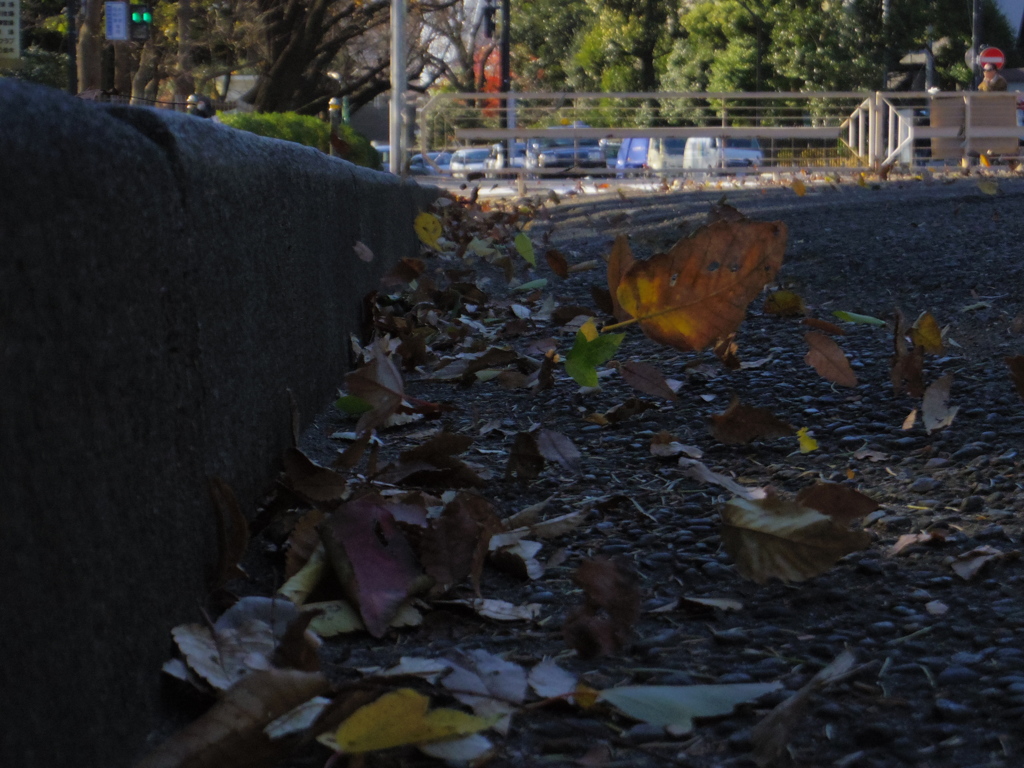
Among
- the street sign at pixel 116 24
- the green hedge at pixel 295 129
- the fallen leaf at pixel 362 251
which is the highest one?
the street sign at pixel 116 24

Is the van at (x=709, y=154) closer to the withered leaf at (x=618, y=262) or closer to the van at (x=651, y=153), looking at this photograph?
the van at (x=651, y=153)

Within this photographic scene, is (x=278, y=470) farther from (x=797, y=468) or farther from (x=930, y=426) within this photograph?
(x=930, y=426)

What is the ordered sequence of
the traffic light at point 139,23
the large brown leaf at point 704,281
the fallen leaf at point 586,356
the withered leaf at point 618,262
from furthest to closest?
the traffic light at point 139,23, the fallen leaf at point 586,356, the withered leaf at point 618,262, the large brown leaf at point 704,281

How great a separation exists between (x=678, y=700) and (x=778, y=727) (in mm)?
133

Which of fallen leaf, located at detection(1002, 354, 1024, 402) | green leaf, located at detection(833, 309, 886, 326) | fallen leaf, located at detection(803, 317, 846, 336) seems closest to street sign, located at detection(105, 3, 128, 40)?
green leaf, located at detection(833, 309, 886, 326)

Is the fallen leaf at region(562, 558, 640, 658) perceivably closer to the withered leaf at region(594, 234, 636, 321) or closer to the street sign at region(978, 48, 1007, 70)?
the withered leaf at region(594, 234, 636, 321)

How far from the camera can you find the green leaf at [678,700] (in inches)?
45.8

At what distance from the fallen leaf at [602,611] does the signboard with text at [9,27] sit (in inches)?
582

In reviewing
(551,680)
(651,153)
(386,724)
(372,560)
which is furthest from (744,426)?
(651,153)

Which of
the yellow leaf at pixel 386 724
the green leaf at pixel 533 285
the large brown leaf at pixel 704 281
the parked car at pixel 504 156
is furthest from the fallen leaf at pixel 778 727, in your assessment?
the parked car at pixel 504 156

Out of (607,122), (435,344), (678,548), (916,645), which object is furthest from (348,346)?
(607,122)

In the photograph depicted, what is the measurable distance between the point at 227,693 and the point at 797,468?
124 cm

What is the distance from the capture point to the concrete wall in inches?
34.9

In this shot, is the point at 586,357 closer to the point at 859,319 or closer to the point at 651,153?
the point at 859,319
